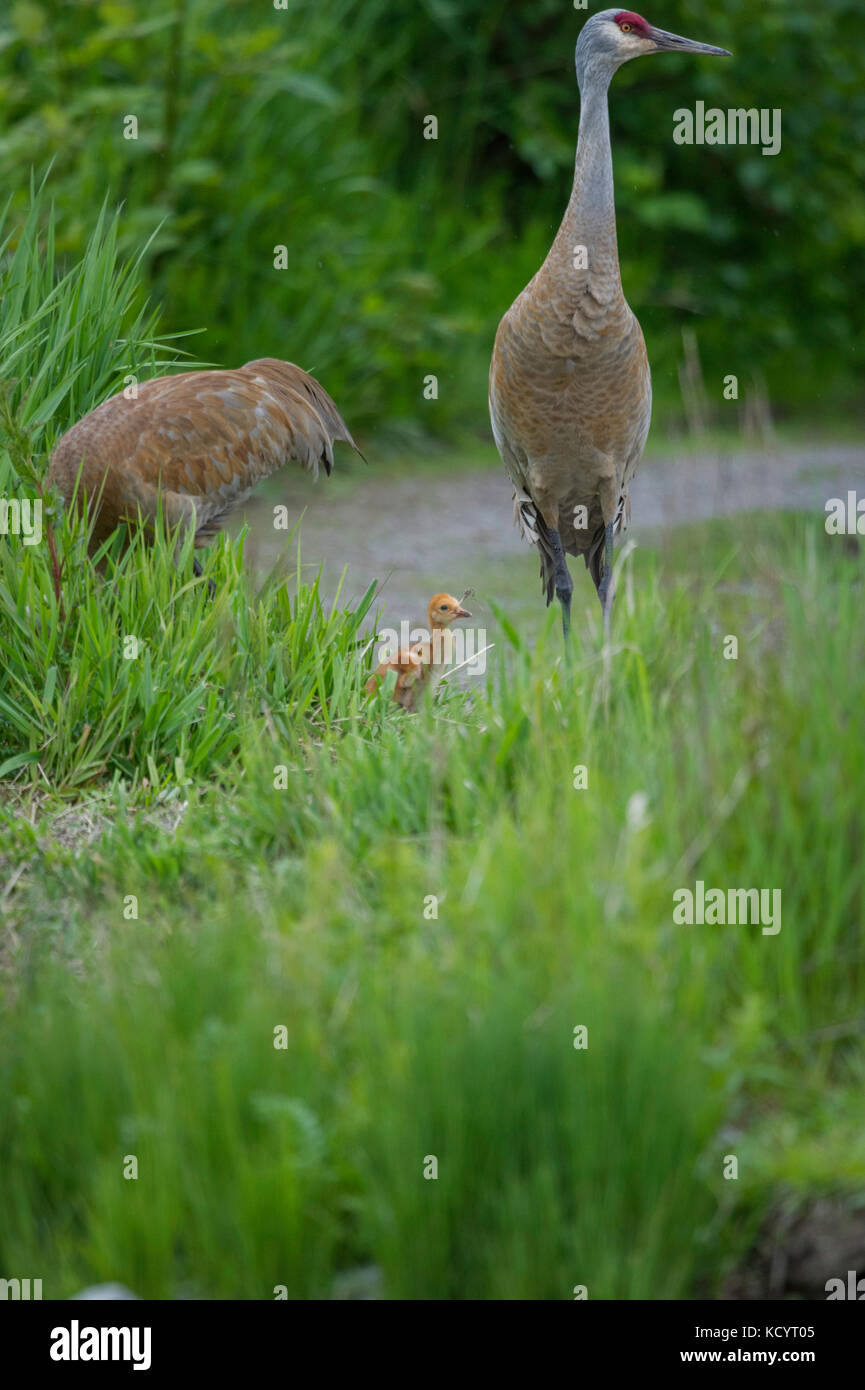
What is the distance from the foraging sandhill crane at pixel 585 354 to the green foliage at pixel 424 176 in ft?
8.38

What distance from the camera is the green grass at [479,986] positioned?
241cm

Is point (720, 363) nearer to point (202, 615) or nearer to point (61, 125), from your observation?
point (61, 125)

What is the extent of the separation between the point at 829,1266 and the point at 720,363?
8.81 metres

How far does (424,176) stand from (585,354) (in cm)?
540

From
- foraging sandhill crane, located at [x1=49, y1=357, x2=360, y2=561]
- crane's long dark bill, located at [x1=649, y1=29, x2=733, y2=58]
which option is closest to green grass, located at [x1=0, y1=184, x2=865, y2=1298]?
foraging sandhill crane, located at [x1=49, y1=357, x2=360, y2=561]

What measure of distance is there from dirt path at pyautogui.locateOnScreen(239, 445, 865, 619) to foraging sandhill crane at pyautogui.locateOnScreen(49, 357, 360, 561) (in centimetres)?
104

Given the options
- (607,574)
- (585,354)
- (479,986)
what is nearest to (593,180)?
(585,354)

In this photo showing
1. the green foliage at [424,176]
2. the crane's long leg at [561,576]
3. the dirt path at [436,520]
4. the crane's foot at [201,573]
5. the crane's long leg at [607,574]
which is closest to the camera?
the crane's foot at [201,573]

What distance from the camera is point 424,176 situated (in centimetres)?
962

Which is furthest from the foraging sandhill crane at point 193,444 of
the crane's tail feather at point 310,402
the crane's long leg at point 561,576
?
the crane's long leg at point 561,576

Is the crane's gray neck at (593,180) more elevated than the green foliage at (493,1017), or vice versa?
the crane's gray neck at (593,180)

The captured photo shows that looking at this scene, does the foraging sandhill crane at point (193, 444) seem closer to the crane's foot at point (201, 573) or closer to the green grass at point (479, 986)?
the crane's foot at point (201, 573)

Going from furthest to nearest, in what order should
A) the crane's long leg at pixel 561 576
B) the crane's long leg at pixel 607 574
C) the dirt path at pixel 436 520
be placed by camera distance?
1. the dirt path at pixel 436 520
2. the crane's long leg at pixel 561 576
3. the crane's long leg at pixel 607 574

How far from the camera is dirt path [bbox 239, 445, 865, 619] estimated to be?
7102mm
